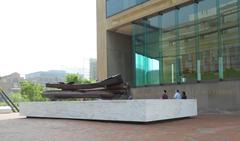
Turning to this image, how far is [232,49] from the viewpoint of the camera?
25.2 metres

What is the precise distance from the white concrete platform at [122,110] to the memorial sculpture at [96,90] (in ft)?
3.27

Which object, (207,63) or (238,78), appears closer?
(238,78)

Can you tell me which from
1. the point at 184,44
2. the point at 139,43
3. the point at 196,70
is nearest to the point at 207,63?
the point at 196,70

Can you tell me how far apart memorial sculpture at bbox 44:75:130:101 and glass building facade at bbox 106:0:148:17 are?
11.6 meters

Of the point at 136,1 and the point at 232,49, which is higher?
the point at 136,1

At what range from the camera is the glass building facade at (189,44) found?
25.6 m

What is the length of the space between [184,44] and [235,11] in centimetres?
494

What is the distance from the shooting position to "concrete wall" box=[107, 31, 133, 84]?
3712 centimetres

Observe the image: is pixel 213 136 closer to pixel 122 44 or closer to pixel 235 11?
pixel 235 11

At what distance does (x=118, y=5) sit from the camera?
35.2 meters

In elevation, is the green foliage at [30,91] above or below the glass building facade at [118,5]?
below

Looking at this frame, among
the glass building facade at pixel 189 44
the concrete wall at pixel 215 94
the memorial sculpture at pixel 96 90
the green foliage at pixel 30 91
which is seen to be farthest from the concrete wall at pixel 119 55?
the green foliage at pixel 30 91

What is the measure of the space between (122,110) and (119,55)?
63.2 ft

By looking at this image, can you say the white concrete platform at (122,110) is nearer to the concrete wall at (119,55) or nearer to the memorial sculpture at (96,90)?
the memorial sculpture at (96,90)
